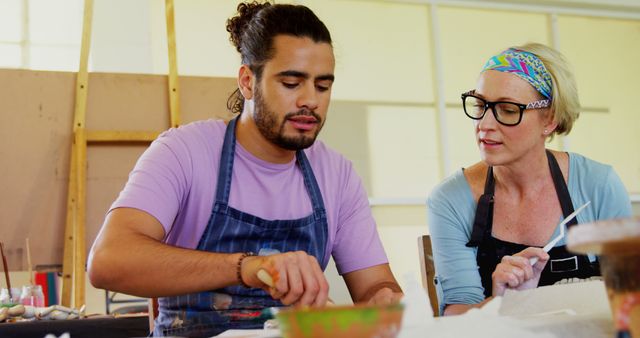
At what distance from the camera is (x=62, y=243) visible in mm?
4203

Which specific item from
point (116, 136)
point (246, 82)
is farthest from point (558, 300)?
point (116, 136)

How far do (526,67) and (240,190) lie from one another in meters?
0.84

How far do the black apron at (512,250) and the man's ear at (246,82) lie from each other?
27.0 inches

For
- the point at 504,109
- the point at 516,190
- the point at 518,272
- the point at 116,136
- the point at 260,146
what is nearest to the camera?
the point at 518,272

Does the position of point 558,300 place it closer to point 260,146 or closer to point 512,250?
point 512,250

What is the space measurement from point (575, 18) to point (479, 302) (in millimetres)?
4919

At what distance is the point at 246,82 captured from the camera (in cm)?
199

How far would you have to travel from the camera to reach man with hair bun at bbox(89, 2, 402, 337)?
1499 mm

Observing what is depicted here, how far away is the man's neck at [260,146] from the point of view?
6.13 feet

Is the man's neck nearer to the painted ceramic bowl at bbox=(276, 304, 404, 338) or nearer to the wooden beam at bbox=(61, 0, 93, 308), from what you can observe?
the painted ceramic bowl at bbox=(276, 304, 404, 338)

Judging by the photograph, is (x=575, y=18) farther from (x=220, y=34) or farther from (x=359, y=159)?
(x=220, y=34)

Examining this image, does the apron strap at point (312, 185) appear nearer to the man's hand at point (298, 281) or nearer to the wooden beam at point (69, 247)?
the man's hand at point (298, 281)

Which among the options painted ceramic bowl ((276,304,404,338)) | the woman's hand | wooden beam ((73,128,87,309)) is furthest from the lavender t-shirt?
wooden beam ((73,128,87,309))

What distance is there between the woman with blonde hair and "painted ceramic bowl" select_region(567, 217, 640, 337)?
44.7 inches
